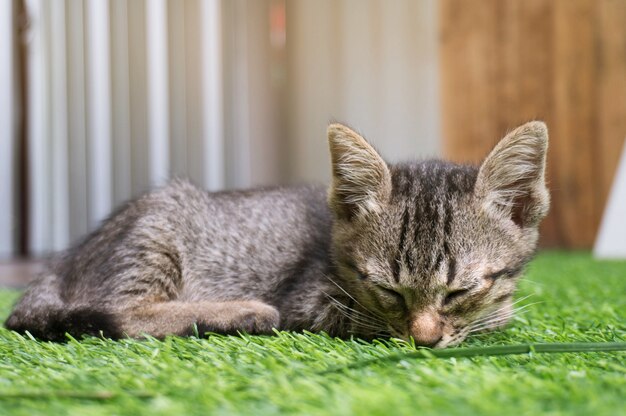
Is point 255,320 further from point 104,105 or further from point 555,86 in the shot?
point 555,86

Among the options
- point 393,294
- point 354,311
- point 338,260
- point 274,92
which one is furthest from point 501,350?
point 274,92

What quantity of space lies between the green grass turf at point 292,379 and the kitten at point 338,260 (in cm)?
12

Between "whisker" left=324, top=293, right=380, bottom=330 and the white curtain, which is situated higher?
the white curtain

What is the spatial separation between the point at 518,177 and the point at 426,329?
0.47 m

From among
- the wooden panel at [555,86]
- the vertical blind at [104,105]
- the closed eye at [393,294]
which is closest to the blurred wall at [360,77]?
the wooden panel at [555,86]

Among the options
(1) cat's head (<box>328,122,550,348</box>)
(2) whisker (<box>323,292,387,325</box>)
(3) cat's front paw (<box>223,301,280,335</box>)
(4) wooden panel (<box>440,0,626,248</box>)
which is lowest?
(3) cat's front paw (<box>223,301,280,335</box>)

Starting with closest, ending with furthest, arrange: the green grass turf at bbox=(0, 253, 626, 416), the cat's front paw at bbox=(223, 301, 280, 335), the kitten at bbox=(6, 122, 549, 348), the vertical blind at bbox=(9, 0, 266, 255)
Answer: the green grass turf at bbox=(0, 253, 626, 416), the kitten at bbox=(6, 122, 549, 348), the cat's front paw at bbox=(223, 301, 280, 335), the vertical blind at bbox=(9, 0, 266, 255)

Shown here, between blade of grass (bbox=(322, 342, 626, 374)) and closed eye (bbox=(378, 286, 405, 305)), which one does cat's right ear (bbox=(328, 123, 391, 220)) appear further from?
blade of grass (bbox=(322, 342, 626, 374))

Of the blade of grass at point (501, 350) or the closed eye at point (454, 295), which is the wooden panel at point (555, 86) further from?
the blade of grass at point (501, 350)

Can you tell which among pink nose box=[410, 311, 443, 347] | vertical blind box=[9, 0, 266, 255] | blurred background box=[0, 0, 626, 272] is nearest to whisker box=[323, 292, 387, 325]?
pink nose box=[410, 311, 443, 347]

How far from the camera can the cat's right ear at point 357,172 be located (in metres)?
1.67

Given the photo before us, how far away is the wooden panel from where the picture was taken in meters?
4.80

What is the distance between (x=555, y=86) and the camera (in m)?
5.05

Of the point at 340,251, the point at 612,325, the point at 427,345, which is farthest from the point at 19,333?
the point at 612,325
